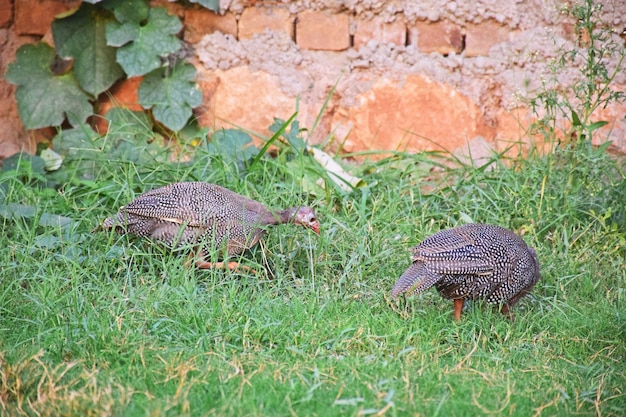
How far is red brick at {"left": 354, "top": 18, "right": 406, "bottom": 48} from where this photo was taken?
631 centimetres

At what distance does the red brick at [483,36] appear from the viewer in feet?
20.4

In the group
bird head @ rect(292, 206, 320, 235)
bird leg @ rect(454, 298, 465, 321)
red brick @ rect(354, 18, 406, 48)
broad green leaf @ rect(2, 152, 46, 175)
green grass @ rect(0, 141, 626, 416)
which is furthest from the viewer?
red brick @ rect(354, 18, 406, 48)

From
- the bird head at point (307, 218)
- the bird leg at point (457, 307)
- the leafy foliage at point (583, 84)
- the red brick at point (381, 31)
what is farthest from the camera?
the red brick at point (381, 31)

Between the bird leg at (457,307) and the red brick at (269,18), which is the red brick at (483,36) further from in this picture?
the bird leg at (457,307)

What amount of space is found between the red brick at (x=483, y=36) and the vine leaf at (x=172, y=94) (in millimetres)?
1966

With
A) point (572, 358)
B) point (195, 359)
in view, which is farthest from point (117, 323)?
point (572, 358)

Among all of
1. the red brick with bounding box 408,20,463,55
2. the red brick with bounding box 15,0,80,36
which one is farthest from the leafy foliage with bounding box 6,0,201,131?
the red brick with bounding box 408,20,463,55

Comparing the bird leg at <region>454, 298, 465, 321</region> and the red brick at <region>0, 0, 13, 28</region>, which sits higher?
the red brick at <region>0, 0, 13, 28</region>

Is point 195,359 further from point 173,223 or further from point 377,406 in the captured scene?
point 173,223

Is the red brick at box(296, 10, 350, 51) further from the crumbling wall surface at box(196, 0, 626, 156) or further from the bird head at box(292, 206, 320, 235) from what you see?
the bird head at box(292, 206, 320, 235)

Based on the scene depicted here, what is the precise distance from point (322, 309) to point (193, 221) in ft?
3.40

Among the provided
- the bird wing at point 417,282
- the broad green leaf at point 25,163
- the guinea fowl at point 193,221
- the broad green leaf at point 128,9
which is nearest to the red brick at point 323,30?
the broad green leaf at point 128,9

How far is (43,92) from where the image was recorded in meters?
6.30

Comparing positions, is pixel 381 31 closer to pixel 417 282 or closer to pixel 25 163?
pixel 417 282
